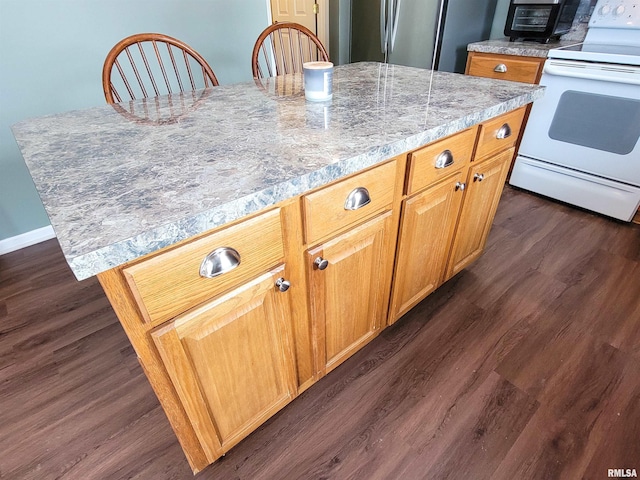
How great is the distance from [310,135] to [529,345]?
1235 mm

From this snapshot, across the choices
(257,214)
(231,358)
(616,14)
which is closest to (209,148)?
(257,214)

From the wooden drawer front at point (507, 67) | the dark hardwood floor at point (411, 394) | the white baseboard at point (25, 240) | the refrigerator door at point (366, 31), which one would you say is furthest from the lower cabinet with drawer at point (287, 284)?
the refrigerator door at point (366, 31)

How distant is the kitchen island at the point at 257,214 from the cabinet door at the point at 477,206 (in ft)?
0.05

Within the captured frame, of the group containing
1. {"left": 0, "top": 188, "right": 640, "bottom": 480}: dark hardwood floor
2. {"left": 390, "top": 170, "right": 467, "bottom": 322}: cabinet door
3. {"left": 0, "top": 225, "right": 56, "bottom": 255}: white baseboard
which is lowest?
{"left": 0, "top": 188, "right": 640, "bottom": 480}: dark hardwood floor

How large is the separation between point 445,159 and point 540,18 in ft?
5.98

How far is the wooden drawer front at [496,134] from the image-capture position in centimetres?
121

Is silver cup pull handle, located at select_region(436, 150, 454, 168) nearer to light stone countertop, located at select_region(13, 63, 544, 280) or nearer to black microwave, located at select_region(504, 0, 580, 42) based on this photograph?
light stone countertop, located at select_region(13, 63, 544, 280)

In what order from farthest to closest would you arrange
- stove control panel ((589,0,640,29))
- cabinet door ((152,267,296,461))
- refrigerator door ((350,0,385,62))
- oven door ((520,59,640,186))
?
refrigerator door ((350,0,385,62)), stove control panel ((589,0,640,29)), oven door ((520,59,640,186)), cabinet door ((152,267,296,461))

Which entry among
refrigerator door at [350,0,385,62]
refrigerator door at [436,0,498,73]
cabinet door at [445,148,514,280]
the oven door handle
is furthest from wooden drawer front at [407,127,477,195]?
refrigerator door at [350,0,385,62]

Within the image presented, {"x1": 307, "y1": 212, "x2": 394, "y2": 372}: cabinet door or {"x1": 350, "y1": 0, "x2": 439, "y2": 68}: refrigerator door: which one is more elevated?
{"x1": 350, "y1": 0, "x2": 439, "y2": 68}: refrigerator door

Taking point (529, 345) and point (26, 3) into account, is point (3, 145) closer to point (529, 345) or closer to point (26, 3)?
point (26, 3)

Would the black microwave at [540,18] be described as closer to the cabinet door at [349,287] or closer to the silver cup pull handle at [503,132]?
the silver cup pull handle at [503,132]

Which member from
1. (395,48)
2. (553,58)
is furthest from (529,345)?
(395,48)

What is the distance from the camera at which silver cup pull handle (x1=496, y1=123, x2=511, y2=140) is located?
127cm
